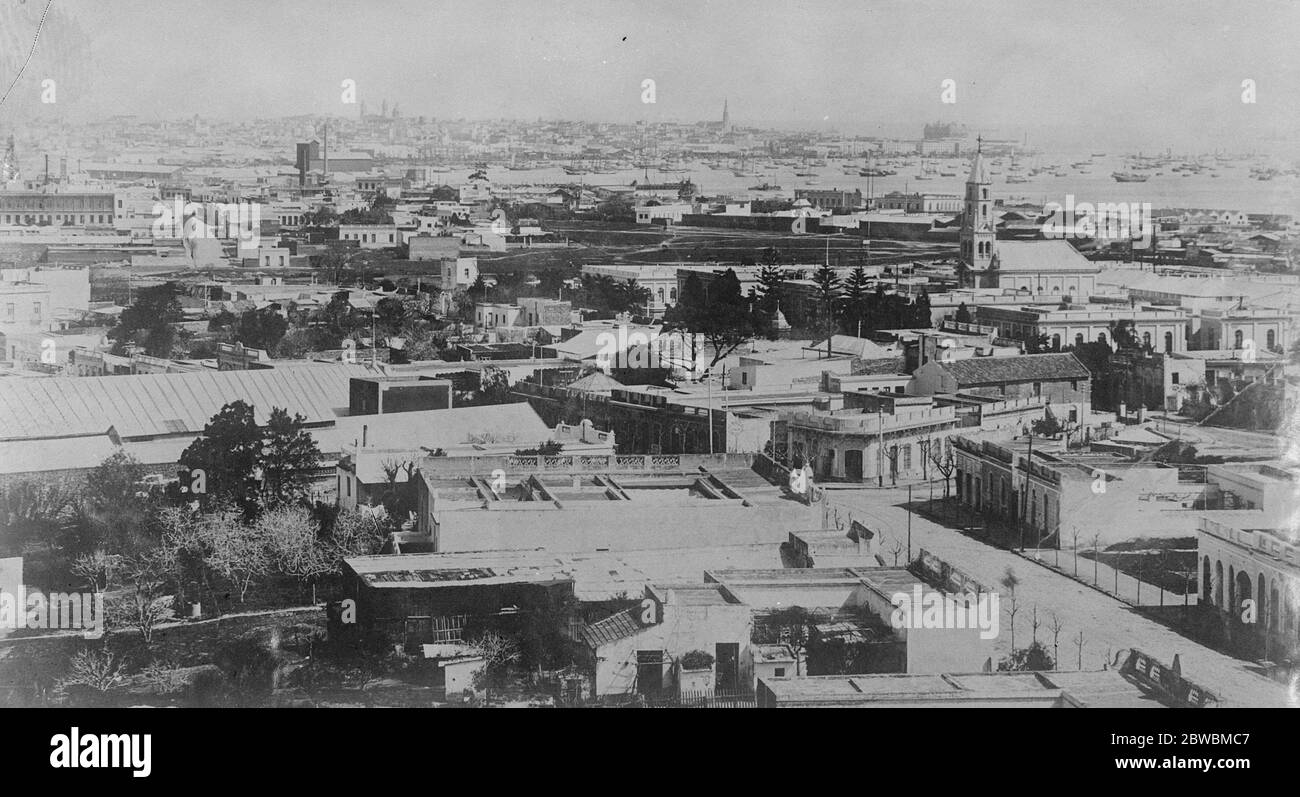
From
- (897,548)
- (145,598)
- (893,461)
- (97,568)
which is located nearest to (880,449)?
(893,461)

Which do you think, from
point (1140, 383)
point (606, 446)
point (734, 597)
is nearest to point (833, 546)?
point (734, 597)

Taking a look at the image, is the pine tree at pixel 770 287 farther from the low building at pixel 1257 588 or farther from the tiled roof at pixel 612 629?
the low building at pixel 1257 588

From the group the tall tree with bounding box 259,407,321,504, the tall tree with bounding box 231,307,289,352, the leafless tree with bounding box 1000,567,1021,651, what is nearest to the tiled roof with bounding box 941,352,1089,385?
the leafless tree with bounding box 1000,567,1021,651

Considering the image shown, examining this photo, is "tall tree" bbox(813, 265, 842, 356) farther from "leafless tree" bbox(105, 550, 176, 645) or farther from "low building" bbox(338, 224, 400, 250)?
"leafless tree" bbox(105, 550, 176, 645)


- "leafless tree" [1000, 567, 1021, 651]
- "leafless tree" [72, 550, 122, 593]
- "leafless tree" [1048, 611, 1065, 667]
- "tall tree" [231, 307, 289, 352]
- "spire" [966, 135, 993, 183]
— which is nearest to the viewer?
"leafless tree" [1048, 611, 1065, 667]

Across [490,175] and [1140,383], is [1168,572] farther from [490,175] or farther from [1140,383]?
[490,175]
